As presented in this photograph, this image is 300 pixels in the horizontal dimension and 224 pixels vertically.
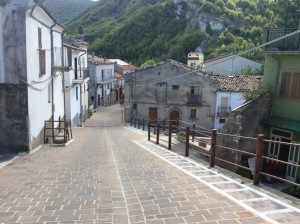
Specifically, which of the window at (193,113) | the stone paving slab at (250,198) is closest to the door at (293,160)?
the stone paving slab at (250,198)

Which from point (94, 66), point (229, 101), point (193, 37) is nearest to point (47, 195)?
point (229, 101)

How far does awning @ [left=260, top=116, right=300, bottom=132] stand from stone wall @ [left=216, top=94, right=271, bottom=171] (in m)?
0.37

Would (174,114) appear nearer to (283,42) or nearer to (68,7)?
(283,42)

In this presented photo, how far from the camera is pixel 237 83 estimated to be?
28906mm

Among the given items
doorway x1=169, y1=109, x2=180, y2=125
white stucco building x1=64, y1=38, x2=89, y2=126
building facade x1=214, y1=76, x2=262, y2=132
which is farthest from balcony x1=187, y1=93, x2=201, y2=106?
white stucco building x1=64, y1=38, x2=89, y2=126

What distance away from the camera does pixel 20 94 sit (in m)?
10.9

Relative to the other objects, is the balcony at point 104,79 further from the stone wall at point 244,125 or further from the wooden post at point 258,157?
the wooden post at point 258,157

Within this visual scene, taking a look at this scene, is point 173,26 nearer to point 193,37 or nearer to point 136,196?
point 193,37

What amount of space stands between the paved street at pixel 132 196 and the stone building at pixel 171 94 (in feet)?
68.6

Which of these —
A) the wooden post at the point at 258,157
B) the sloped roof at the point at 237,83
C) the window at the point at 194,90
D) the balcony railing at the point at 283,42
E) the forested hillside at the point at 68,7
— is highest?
the forested hillside at the point at 68,7

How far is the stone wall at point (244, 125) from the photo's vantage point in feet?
43.2

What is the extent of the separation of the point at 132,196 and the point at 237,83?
25.4 meters

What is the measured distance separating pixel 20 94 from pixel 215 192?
8.34 m

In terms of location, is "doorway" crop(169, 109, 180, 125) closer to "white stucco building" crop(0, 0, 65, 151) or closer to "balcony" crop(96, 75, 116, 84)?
"balcony" crop(96, 75, 116, 84)
